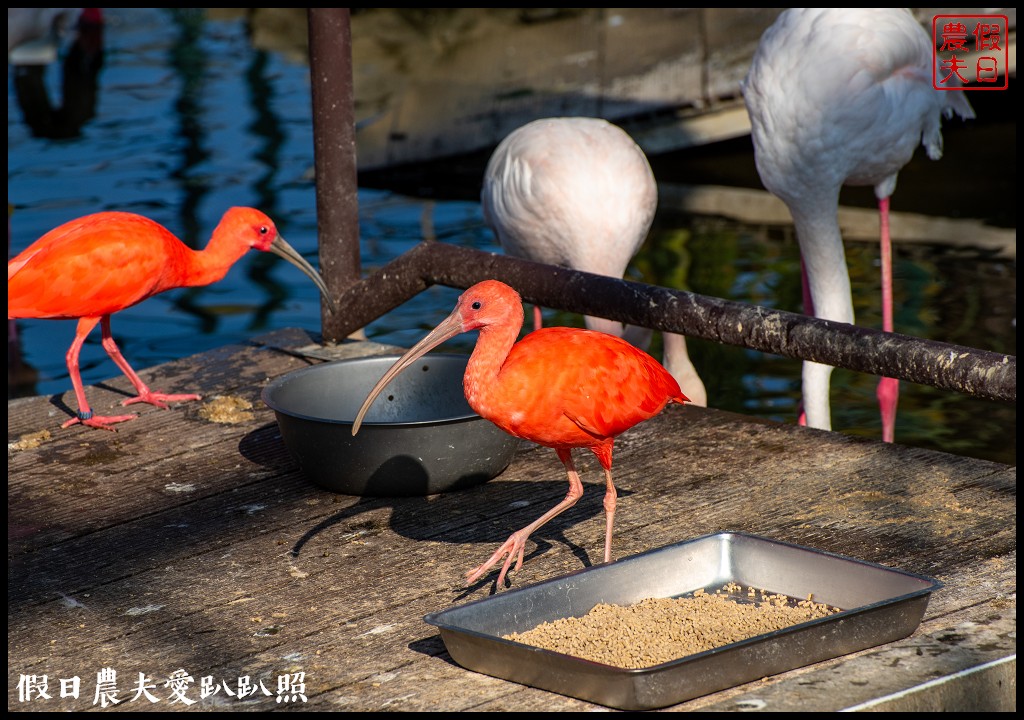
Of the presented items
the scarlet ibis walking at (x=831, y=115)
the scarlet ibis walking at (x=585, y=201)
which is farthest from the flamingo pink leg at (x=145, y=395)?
the scarlet ibis walking at (x=831, y=115)

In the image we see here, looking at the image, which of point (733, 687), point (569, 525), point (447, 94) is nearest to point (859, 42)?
point (569, 525)

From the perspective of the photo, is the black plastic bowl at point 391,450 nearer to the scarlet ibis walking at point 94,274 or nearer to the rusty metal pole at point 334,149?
the scarlet ibis walking at point 94,274

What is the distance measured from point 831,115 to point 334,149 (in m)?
1.99

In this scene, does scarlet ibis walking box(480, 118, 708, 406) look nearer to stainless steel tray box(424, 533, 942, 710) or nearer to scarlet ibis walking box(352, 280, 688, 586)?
scarlet ibis walking box(352, 280, 688, 586)

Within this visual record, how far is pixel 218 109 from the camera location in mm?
13594

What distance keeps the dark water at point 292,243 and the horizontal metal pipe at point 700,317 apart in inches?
93.4

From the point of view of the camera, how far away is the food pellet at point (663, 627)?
306cm

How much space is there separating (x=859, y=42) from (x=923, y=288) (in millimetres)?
3166

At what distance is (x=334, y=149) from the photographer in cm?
545

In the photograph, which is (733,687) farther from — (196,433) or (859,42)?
(859,42)

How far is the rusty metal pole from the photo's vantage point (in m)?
5.40

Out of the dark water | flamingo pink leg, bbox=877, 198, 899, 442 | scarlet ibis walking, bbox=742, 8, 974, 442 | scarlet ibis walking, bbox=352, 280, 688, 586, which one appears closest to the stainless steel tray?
scarlet ibis walking, bbox=352, 280, 688, 586

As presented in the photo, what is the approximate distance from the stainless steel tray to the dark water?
10.9 ft

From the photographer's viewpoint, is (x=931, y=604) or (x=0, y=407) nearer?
(x=931, y=604)
